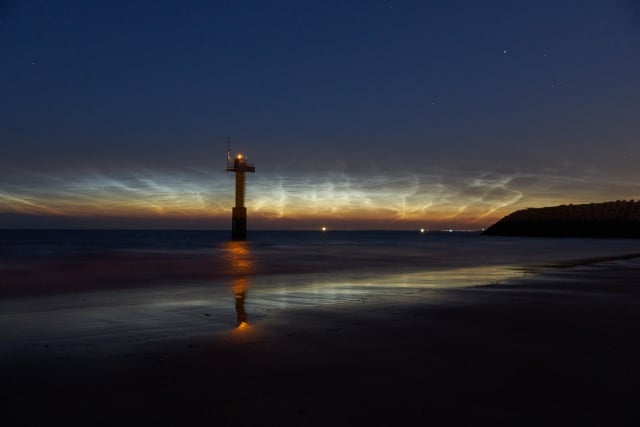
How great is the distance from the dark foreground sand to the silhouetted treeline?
250 ft

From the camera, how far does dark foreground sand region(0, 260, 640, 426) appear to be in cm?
412

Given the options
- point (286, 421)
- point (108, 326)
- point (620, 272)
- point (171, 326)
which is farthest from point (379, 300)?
point (620, 272)

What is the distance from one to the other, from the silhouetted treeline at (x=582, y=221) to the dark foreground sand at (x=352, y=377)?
76061 mm

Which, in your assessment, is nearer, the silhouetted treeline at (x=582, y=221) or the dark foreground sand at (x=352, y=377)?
the dark foreground sand at (x=352, y=377)

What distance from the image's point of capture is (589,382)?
193 inches

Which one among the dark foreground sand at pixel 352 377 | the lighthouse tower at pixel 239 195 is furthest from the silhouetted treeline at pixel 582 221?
the dark foreground sand at pixel 352 377

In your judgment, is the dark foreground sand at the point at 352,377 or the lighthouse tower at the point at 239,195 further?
the lighthouse tower at the point at 239,195

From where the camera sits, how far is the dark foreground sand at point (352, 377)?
4125 mm

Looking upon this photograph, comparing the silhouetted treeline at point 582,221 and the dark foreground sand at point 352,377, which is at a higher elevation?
the silhouetted treeline at point 582,221

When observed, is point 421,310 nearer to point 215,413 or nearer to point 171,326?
point 171,326

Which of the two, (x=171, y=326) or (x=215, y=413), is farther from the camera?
(x=171, y=326)

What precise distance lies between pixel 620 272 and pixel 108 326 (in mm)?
17392

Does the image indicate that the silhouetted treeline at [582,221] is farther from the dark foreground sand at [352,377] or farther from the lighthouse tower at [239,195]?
the dark foreground sand at [352,377]

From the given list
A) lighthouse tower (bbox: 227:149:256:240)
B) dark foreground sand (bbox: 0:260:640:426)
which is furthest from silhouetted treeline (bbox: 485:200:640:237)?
dark foreground sand (bbox: 0:260:640:426)
